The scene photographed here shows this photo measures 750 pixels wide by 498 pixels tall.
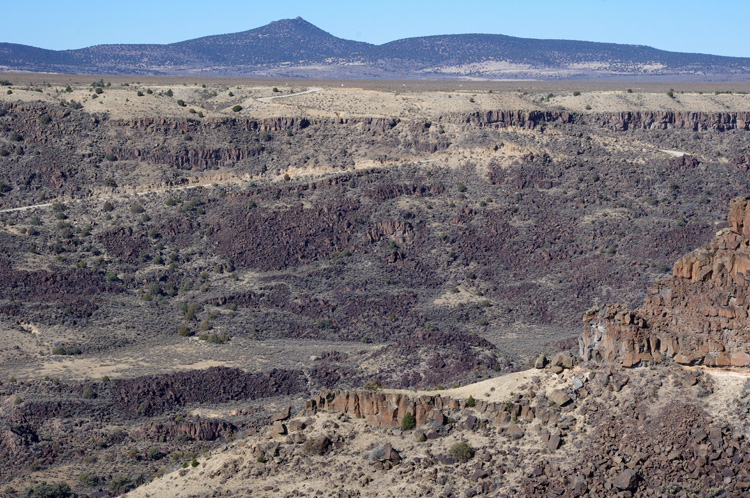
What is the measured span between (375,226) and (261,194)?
10.9 meters

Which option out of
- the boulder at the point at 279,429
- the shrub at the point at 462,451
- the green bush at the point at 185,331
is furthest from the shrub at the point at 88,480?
the green bush at the point at 185,331

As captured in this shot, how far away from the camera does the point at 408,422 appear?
46906 millimetres

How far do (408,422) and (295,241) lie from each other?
67.5m

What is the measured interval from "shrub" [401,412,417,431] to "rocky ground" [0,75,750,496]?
1934 centimetres

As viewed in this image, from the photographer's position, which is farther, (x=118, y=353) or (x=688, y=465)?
(x=118, y=353)

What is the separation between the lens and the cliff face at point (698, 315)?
140 ft

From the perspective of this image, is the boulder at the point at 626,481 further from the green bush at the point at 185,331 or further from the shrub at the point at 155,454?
the green bush at the point at 185,331

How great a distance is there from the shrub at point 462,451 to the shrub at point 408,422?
2625 millimetres

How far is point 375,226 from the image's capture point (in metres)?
116

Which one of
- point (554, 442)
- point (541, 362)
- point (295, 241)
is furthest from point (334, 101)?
point (554, 442)

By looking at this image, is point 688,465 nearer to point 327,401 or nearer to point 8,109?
point 327,401

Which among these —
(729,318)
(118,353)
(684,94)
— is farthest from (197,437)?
(684,94)

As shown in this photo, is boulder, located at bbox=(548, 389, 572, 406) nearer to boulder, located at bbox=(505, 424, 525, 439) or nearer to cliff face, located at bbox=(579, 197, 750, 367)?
boulder, located at bbox=(505, 424, 525, 439)

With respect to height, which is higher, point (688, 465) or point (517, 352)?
point (688, 465)
